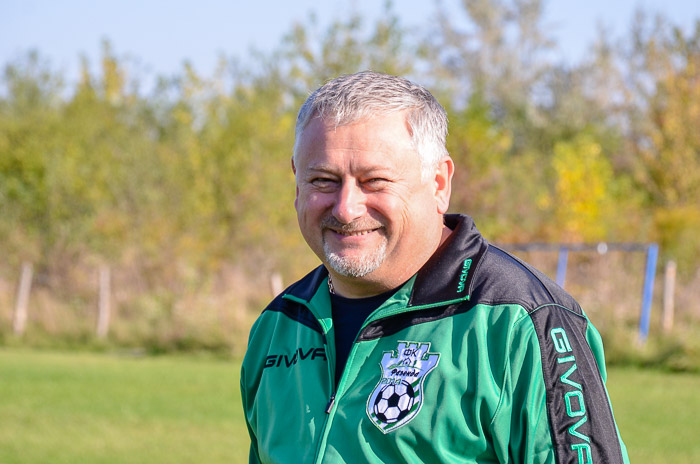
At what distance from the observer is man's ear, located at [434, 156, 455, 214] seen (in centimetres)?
271

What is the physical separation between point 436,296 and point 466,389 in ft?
0.93

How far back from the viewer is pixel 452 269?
2584 mm

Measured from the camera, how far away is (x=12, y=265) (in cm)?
2711

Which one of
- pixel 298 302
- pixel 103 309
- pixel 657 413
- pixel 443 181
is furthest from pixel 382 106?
pixel 103 309

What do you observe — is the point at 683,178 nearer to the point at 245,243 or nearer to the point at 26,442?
the point at 245,243

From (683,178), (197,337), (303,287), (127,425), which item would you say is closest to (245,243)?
(197,337)

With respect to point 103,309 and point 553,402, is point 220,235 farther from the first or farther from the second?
point 553,402

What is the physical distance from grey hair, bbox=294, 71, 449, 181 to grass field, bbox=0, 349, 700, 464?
22.9 feet

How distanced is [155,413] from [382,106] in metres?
10.2

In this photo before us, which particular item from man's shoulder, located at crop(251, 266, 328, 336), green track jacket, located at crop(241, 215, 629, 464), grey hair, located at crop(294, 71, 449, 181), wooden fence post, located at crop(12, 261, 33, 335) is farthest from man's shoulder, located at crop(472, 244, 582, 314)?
wooden fence post, located at crop(12, 261, 33, 335)

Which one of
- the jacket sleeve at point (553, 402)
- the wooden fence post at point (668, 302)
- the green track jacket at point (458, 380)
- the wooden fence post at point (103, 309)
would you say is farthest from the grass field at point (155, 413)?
the jacket sleeve at point (553, 402)

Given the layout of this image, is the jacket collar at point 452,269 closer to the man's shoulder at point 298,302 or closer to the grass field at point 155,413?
the man's shoulder at point 298,302

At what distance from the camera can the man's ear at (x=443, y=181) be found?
271 cm

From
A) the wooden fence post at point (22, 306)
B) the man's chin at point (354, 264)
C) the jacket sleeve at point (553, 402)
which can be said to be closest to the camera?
the jacket sleeve at point (553, 402)
